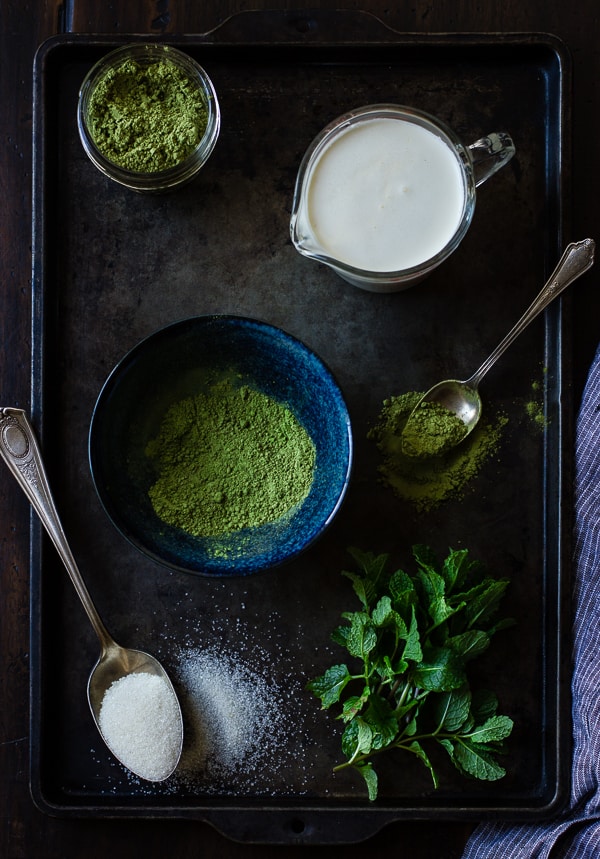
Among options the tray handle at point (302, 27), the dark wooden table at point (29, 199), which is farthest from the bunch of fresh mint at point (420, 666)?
the tray handle at point (302, 27)

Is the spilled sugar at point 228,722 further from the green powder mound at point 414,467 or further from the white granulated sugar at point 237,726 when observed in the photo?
the green powder mound at point 414,467

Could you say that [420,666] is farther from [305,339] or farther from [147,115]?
[147,115]

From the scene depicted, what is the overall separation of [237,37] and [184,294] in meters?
0.39

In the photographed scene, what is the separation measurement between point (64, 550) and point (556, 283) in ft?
2.70

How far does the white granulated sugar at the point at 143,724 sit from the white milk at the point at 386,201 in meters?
0.69

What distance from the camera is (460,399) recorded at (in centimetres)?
121

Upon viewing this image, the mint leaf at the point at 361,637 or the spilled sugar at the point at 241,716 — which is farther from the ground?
the mint leaf at the point at 361,637

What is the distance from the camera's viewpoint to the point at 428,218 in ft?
3.65

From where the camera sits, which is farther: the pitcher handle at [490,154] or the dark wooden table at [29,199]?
the dark wooden table at [29,199]

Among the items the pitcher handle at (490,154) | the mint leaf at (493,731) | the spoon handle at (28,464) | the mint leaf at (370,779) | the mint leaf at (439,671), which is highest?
the pitcher handle at (490,154)

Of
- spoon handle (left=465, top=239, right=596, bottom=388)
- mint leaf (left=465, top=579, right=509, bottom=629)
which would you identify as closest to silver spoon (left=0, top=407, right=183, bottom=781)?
mint leaf (left=465, top=579, right=509, bottom=629)

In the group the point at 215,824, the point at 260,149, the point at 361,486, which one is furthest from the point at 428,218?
the point at 215,824

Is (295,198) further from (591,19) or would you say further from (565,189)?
(591,19)

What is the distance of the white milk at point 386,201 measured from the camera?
1.11 m
